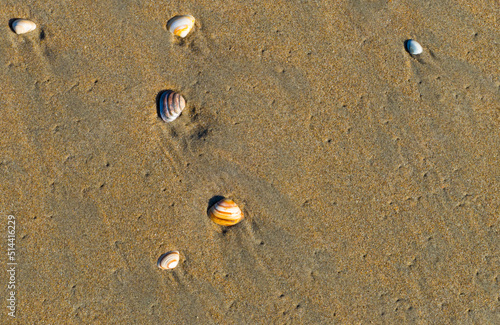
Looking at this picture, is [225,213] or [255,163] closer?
[225,213]

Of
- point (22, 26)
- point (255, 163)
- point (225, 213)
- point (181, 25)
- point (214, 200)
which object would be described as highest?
point (22, 26)

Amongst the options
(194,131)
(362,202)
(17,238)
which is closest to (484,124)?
(362,202)

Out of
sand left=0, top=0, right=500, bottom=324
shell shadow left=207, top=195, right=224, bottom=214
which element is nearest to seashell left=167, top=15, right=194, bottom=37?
sand left=0, top=0, right=500, bottom=324

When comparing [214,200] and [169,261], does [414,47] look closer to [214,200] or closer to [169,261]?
[214,200]

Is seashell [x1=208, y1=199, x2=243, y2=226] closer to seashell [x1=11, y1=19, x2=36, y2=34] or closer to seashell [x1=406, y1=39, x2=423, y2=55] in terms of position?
seashell [x1=406, y1=39, x2=423, y2=55]

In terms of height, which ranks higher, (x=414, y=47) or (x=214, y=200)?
(x=414, y=47)

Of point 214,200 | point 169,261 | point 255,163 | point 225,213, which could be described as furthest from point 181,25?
point 169,261

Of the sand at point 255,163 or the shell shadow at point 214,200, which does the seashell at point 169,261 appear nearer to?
the sand at point 255,163

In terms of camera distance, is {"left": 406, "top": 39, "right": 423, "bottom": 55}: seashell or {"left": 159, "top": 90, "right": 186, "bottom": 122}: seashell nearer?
{"left": 159, "top": 90, "right": 186, "bottom": 122}: seashell
